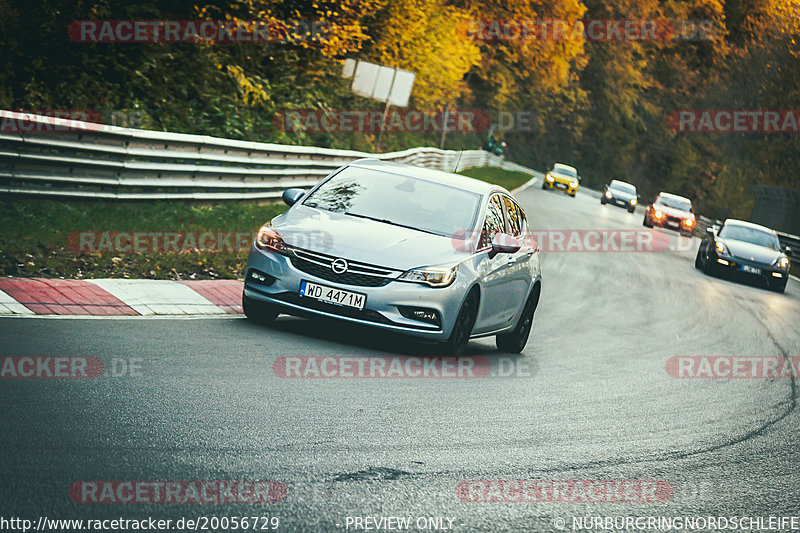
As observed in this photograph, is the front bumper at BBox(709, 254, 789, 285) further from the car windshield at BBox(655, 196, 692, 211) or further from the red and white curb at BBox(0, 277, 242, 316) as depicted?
the red and white curb at BBox(0, 277, 242, 316)

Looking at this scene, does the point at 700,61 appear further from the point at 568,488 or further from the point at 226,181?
the point at 568,488

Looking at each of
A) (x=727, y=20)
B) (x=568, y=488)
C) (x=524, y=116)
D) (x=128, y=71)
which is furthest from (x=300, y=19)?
(x=727, y=20)

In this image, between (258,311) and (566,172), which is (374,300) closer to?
(258,311)

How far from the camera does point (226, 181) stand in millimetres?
17266

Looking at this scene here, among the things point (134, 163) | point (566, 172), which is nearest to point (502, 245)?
point (134, 163)

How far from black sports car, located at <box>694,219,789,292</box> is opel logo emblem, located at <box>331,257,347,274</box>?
57.6 feet

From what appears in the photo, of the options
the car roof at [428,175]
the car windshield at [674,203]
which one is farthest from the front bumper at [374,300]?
the car windshield at [674,203]

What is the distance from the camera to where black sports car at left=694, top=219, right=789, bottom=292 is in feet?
80.6

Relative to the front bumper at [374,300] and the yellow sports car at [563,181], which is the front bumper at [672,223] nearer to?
the yellow sports car at [563,181]

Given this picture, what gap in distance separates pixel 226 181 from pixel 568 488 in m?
12.3

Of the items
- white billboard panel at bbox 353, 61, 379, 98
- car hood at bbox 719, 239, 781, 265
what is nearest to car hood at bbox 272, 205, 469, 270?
car hood at bbox 719, 239, 781, 265

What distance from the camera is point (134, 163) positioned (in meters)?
14.1

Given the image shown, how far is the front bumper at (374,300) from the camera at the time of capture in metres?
9.03

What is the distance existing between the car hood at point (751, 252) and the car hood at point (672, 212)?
46.2 feet
